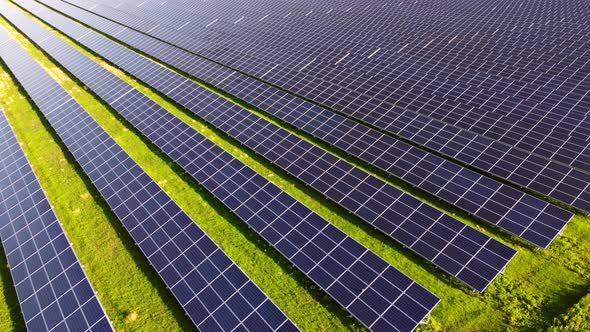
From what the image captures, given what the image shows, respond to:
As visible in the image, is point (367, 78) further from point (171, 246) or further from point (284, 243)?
point (171, 246)

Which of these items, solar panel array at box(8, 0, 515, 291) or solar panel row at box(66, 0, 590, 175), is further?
solar panel row at box(66, 0, 590, 175)

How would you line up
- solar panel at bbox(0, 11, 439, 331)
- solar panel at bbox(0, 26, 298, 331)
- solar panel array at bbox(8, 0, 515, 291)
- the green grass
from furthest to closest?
solar panel array at bbox(8, 0, 515, 291), solar panel at bbox(0, 26, 298, 331), the green grass, solar panel at bbox(0, 11, 439, 331)

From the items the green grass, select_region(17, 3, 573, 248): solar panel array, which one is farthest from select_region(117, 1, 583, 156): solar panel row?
the green grass

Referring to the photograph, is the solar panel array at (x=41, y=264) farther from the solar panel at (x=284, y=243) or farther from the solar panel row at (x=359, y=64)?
the solar panel row at (x=359, y=64)

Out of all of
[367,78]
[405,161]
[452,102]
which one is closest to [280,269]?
[405,161]

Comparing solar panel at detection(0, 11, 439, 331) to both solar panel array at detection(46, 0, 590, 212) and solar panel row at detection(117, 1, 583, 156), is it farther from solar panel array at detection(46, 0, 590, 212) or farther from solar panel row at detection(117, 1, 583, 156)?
solar panel row at detection(117, 1, 583, 156)
